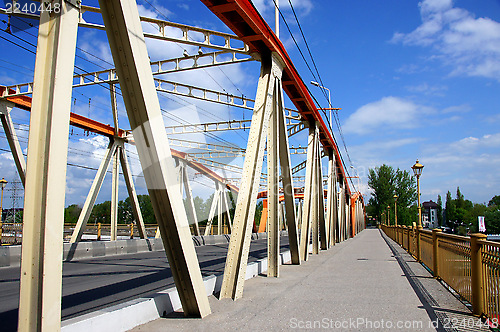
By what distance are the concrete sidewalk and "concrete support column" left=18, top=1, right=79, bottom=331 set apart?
6.24 ft

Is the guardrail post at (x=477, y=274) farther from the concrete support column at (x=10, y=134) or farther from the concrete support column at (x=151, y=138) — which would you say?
the concrete support column at (x=10, y=134)

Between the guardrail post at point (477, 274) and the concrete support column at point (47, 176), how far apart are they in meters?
5.75

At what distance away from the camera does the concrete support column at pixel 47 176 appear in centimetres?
344

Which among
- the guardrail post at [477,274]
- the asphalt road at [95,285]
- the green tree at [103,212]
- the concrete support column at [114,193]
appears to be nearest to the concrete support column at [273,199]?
the asphalt road at [95,285]

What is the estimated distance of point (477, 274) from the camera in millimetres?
5953

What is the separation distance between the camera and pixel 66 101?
3797mm

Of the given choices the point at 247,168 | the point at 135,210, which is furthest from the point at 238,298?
the point at 135,210

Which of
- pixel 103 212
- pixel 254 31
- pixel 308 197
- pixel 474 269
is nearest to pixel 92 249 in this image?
pixel 308 197

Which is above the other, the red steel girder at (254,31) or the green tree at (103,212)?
the red steel girder at (254,31)

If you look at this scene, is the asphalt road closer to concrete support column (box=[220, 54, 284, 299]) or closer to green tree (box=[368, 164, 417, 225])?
concrete support column (box=[220, 54, 284, 299])

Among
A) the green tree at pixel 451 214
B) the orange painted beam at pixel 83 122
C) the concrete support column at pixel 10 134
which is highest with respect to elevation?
the orange painted beam at pixel 83 122

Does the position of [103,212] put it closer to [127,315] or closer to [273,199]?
[273,199]

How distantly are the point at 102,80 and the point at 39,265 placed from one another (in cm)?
1272

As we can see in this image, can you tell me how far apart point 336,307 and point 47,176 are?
5.00 metres
